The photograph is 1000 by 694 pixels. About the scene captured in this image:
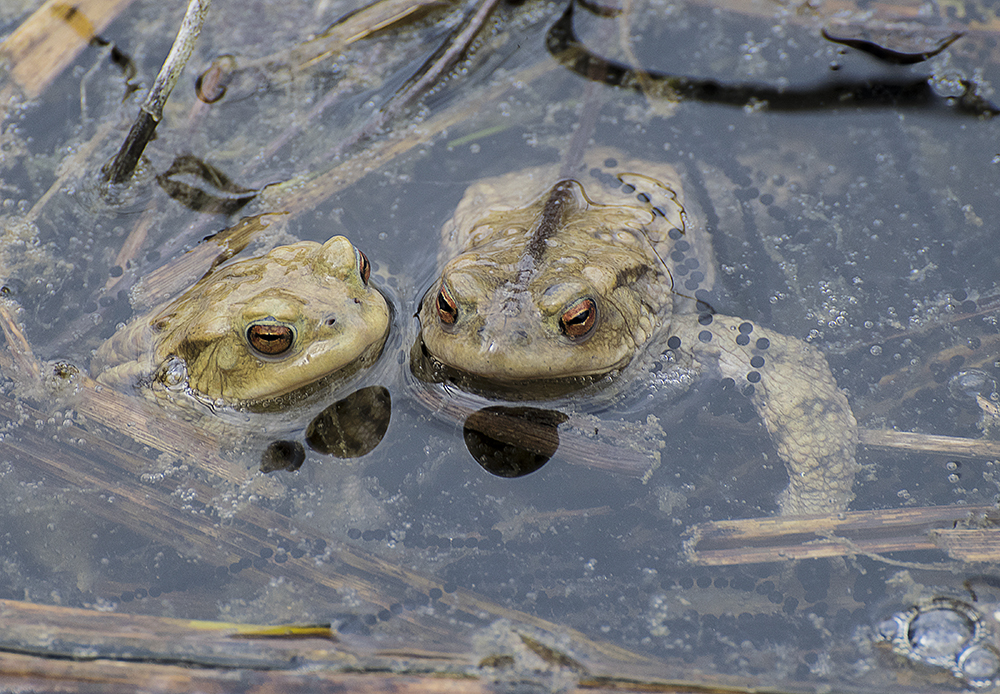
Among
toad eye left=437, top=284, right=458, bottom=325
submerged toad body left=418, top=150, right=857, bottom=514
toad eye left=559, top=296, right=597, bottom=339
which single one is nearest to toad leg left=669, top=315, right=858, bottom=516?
submerged toad body left=418, top=150, right=857, bottom=514

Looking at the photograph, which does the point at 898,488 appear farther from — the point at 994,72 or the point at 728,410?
the point at 994,72

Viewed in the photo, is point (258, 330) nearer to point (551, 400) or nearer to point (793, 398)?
point (551, 400)

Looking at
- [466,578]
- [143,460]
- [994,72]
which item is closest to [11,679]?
[143,460]

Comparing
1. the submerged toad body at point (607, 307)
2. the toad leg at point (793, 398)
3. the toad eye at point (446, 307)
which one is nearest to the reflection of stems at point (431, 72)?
the submerged toad body at point (607, 307)

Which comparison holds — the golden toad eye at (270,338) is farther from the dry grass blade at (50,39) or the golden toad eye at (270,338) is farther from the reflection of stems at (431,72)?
the dry grass blade at (50,39)

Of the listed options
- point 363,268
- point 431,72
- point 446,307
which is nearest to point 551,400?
point 446,307
